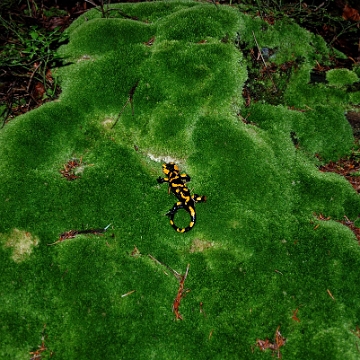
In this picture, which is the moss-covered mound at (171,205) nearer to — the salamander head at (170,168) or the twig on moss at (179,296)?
the twig on moss at (179,296)

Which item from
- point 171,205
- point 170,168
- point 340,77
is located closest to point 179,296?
point 171,205

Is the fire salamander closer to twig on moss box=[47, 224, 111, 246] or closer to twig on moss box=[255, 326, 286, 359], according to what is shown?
twig on moss box=[47, 224, 111, 246]

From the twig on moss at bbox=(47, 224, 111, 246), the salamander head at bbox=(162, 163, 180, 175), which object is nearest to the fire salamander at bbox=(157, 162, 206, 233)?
the salamander head at bbox=(162, 163, 180, 175)

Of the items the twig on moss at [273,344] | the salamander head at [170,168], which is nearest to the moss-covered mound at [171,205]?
the twig on moss at [273,344]

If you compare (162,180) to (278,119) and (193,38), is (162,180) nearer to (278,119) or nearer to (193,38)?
(278,119)

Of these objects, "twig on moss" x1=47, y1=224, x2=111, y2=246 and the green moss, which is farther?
the green moss

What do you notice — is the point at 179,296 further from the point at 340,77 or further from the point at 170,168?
the point at 340,77
